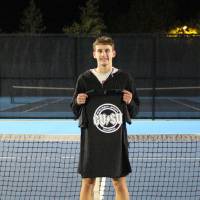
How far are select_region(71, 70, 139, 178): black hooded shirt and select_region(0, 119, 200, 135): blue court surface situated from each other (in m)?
7.50

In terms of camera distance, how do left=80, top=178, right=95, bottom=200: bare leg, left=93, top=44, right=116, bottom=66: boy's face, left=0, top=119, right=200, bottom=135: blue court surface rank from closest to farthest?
left=93, top=44, right=116, bottom=66: boy's face < left=80, top=178, right=95, bottom=200: bare leg < left=0, top=119, right=200, bottom=135: blue court surface

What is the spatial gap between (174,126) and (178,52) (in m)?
3.82

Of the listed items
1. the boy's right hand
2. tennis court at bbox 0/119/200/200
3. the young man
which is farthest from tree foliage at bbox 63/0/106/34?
the boy's right hand

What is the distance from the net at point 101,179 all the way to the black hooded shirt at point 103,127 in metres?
1.65

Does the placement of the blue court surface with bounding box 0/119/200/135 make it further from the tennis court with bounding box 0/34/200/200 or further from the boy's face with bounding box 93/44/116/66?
the boy's face with bounding box 93/44/116/66

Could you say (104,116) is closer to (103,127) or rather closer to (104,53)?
(103,127)

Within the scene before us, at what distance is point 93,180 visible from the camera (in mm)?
4254

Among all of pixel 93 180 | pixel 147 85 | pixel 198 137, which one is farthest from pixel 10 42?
pixel 93 180

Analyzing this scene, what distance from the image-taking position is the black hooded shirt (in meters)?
4.09

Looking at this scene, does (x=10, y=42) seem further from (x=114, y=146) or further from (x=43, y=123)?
(x=114, y=146)

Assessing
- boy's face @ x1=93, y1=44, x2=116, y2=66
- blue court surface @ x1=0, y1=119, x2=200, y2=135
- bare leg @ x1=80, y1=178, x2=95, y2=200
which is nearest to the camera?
boy's face @ x1=93, y1=44, x2=116, y2=66

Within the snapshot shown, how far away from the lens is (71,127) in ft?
42.0

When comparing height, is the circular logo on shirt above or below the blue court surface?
above

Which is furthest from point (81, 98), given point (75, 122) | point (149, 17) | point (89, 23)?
point (149, 17)
